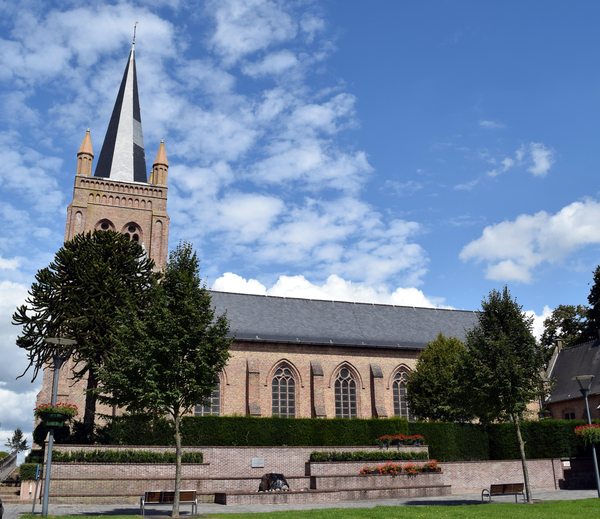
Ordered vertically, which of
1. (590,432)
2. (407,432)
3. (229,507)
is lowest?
(229,507)

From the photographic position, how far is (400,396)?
40094 mm

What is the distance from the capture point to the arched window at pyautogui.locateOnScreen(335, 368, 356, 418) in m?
38.3

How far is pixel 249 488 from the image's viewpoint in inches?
967

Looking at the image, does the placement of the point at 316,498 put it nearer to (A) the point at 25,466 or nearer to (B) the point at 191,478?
(B) the point at 191,478

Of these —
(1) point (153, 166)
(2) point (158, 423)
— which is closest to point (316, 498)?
(2) point (158, 423)

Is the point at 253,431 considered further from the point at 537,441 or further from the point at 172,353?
the point at 537,441

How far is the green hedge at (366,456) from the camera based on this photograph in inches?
1038

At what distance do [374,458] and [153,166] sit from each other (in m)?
33.6

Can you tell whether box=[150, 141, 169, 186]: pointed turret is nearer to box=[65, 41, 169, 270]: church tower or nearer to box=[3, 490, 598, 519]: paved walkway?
box=[65, 41, 169, 270]: church tower

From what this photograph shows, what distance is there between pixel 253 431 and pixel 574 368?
29.6 m

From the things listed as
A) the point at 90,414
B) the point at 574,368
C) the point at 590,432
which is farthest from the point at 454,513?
the point at 574,368

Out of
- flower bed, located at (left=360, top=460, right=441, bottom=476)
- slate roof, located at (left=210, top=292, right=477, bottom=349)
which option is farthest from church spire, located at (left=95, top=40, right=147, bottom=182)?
flower bed, located at (left=360, top=460, right=441, bottom=476)

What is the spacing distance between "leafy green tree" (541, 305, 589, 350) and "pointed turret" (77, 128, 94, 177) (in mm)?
45652

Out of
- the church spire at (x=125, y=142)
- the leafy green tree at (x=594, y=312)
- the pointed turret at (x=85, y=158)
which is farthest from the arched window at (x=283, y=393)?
the leafy green tree at (x=594, y=312)
